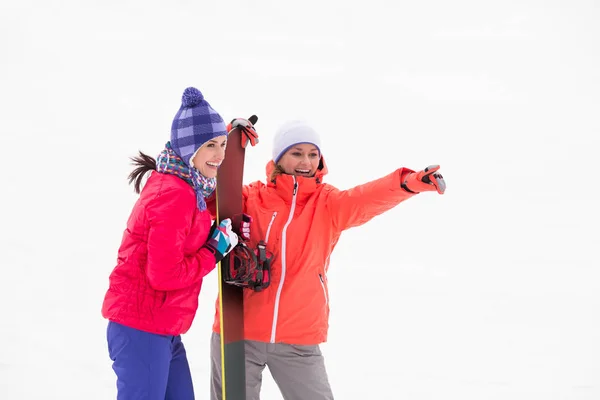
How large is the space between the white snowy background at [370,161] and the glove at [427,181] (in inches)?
78.7

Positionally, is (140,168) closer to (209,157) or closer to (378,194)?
(209,157)

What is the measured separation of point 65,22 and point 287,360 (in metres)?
7.17

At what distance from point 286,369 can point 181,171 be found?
0.91m

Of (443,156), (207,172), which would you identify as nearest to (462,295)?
(443,156)

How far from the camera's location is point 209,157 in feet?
7.12

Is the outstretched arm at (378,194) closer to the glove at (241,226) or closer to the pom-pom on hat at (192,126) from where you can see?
the glove at (241,226)

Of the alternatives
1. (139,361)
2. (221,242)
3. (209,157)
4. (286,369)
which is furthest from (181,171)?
(286,369)

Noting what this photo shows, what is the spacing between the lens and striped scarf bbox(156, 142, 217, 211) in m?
2.10

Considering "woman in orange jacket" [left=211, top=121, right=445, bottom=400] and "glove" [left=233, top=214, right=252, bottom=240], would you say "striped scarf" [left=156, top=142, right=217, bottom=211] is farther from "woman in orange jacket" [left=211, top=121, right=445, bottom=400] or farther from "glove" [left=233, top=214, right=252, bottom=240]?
"woman in orange jacket" [left=211, top=121, right=445, bottom=400]

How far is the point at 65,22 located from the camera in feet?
26.2

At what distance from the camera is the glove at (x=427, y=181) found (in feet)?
7.11

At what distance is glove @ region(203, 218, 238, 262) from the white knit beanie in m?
0.48

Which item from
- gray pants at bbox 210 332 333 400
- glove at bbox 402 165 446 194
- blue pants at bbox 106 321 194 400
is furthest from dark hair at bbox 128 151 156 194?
glove at bbox 402 165 446 194

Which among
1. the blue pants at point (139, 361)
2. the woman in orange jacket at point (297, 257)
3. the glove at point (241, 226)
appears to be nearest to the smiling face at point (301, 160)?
the woman in orange jacket at point (297, 257)
